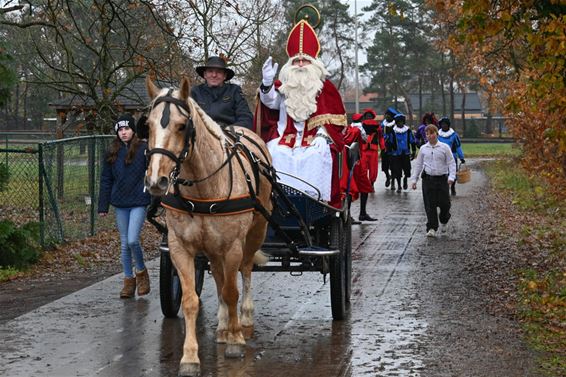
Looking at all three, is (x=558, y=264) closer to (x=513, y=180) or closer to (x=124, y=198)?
(x=124, y=198)

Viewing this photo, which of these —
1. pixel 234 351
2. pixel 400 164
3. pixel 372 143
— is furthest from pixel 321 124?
pixel 400 164

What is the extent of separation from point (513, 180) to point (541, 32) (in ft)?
71.1

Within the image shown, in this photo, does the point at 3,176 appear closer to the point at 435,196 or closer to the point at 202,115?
the point at 202,115

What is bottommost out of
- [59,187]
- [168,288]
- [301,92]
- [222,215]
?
[168,288]

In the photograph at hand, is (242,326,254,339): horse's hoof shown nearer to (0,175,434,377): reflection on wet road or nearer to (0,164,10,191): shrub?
(0,175,434,377): reflection on wet road

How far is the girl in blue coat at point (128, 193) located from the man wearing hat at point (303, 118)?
141cm

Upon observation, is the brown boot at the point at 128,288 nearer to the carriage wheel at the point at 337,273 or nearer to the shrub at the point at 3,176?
the carriage wheel at the point at 337,273

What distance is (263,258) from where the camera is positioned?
8.98m

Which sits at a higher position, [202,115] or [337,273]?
[202,115]

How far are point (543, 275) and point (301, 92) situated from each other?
4.19m

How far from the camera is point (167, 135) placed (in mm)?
6922

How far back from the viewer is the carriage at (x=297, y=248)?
913 cm

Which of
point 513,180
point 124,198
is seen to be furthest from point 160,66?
point 513,180

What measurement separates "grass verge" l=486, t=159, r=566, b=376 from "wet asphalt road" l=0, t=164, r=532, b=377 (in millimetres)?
1026
